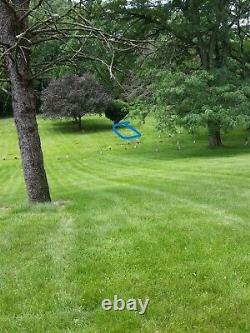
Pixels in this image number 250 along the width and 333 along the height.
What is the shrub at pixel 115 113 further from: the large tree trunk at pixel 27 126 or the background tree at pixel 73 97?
the large tree trunk at pixel 27 126

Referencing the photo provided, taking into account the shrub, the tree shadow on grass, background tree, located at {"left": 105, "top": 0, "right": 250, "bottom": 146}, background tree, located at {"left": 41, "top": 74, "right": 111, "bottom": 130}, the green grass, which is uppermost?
background tree, located at {"left": 105, "top": 0, "right": 250, "bottom": 146}

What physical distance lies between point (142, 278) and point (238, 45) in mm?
19932

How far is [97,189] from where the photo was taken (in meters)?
9.71

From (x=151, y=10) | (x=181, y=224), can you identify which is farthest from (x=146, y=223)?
(x=151, y=10)

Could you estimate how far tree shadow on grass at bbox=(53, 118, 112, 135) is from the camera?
2981 cm

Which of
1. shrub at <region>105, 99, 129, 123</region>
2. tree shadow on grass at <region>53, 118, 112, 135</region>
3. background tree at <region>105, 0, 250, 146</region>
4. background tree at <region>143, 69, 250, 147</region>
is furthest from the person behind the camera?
shrub at <region>105, 99, 129, 123</region>

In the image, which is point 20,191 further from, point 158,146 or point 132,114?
point 158,146

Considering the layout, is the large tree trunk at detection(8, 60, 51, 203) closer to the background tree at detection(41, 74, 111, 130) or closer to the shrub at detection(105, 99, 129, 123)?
the background tree at detection(41, 74, 111, 130)

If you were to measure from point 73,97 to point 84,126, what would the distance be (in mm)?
4014

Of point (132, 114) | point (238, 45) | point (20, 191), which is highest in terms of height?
point (238, 45)

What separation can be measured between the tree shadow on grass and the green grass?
67.8ft

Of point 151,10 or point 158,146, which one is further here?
point 158,146

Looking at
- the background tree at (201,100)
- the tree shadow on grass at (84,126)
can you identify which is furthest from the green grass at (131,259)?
the tree shadow on grass at (84,126)

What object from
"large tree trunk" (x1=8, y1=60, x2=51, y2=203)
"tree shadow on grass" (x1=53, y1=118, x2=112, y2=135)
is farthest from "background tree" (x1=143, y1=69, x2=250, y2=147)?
"tree shadow on grass" (x1=53, y1=118, x2=112, y2=135)
